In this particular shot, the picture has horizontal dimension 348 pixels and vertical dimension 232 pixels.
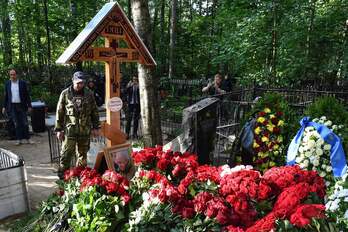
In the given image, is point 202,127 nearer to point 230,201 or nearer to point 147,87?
point 147,87

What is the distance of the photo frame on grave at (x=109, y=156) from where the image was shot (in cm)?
458

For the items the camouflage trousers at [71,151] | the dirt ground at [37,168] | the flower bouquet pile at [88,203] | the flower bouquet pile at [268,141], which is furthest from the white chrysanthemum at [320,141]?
the dirt ground at [37,168]

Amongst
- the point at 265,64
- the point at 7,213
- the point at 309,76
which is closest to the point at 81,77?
the point at 7,213

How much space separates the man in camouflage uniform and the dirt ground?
0.57 metres

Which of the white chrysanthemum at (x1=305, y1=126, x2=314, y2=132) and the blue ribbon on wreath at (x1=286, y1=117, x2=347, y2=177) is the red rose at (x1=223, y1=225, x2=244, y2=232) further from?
the white chrysanthemum at (x1=305, y1=126, x2=314, y2=132)

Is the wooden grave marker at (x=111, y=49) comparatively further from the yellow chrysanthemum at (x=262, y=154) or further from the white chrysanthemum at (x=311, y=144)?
the white chrysanthemum at (x=311, y=144)

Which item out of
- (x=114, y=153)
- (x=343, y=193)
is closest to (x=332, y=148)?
(x=343, y=193)

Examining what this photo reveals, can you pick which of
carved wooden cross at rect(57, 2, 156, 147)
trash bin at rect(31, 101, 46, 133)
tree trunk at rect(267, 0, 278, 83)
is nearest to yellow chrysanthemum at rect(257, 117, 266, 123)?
carved wooden cross at rect(57, 2, 156, 147)

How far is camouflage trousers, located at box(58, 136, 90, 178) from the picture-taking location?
5.50 m

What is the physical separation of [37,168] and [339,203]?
226 inches

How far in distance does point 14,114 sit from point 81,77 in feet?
14.2

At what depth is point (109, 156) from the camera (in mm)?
4594

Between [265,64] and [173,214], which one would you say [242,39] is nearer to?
[265,64]

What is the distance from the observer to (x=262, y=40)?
12766mm
